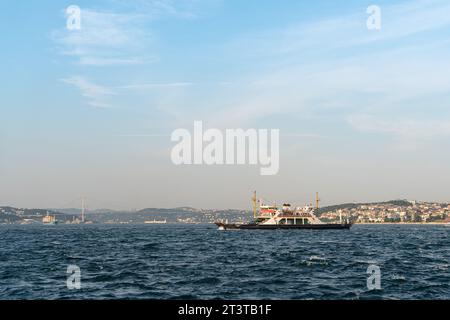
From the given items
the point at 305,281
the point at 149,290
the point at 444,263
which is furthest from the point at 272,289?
the point at 444,263

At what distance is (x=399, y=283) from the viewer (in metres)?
30.3

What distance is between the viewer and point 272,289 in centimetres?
2727

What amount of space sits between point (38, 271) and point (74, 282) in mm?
9165

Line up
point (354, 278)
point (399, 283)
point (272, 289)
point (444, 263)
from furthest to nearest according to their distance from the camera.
Answer: point (444, 263) < point (354, 278) < point (399, 283) < point (272, 289)
